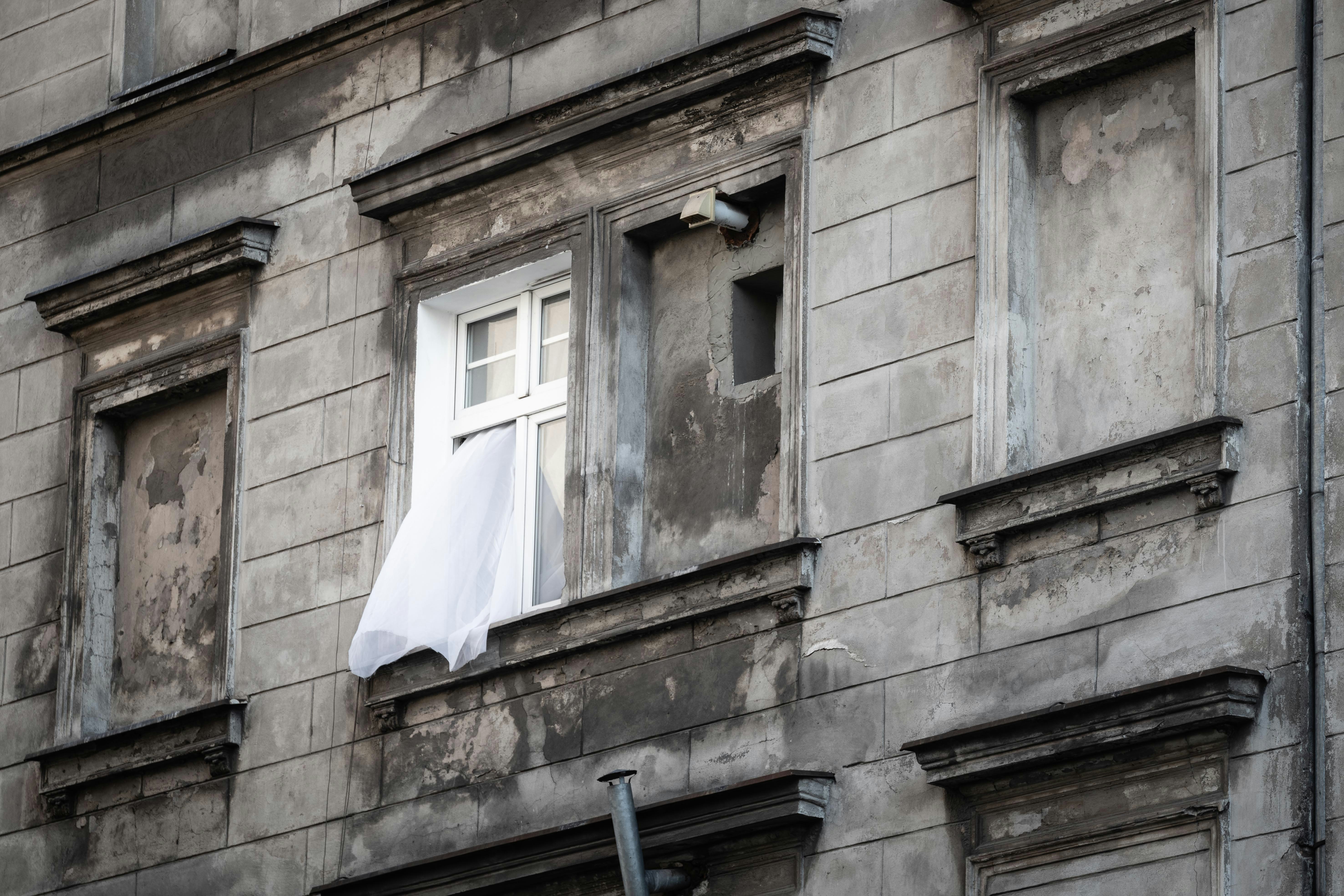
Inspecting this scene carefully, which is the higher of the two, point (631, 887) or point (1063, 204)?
point (1063, 204)

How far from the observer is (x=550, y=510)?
1545 cm

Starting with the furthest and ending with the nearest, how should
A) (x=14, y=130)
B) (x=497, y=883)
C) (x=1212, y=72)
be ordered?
(x=14, y=130)
(x=497, y=883)
(x=1212, y=72)

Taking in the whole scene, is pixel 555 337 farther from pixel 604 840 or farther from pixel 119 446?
pixel 119 446


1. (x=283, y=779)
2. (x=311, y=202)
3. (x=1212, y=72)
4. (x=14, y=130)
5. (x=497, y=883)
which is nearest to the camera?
(x=1212, y=72)

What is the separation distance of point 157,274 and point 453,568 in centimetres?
311

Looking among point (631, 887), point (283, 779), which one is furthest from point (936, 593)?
point (283, 779)

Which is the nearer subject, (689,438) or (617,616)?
(617,616)

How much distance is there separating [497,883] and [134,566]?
157 inches

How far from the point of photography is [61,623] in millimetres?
17156

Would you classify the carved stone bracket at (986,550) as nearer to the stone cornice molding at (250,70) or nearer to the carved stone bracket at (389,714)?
the carved stone bracket at (389,714)

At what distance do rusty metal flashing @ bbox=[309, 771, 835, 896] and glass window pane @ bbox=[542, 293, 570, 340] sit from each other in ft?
9.54

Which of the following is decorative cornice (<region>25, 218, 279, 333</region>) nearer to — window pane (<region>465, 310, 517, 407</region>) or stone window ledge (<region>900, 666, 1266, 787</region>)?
window pane (<region>465, 310, 517, 407</region>)

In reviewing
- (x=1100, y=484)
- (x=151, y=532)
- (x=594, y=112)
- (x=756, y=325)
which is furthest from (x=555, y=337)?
(x=1100, y=484)

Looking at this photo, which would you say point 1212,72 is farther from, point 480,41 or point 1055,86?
point 480,41
